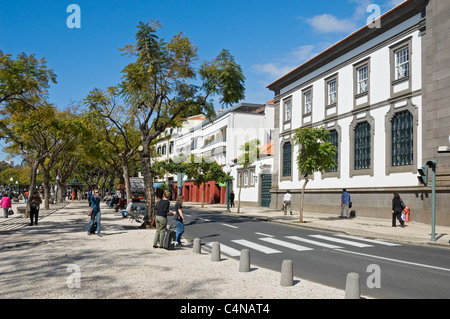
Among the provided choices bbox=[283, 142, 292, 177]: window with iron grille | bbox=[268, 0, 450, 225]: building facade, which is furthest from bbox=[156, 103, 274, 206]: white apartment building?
bbox=[268, 0, 450, 225]: building facade

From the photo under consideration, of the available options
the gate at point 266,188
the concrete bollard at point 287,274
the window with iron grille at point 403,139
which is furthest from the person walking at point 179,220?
the gate at point 266,188

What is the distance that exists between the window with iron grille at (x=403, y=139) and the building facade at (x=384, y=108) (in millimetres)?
53

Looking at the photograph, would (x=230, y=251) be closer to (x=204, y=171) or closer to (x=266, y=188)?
(x=266, y=188)

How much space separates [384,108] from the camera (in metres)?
23.6

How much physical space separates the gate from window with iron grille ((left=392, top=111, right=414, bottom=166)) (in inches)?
636

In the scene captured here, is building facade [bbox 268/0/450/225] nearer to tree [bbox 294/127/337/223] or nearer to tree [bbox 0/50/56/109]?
tree [bbox 294/127/337/223]

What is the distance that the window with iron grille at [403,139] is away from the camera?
856 inches

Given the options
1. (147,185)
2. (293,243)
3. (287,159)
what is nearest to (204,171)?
(287,159)

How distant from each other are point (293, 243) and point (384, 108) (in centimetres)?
1303

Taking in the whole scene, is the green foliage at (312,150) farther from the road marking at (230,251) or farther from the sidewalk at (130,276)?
the sidewalk at (130,276)

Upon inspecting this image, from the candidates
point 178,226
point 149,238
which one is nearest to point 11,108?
point 149,238

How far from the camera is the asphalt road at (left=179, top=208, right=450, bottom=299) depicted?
773 centimetres

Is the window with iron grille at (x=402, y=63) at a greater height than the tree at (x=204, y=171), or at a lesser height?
greater
